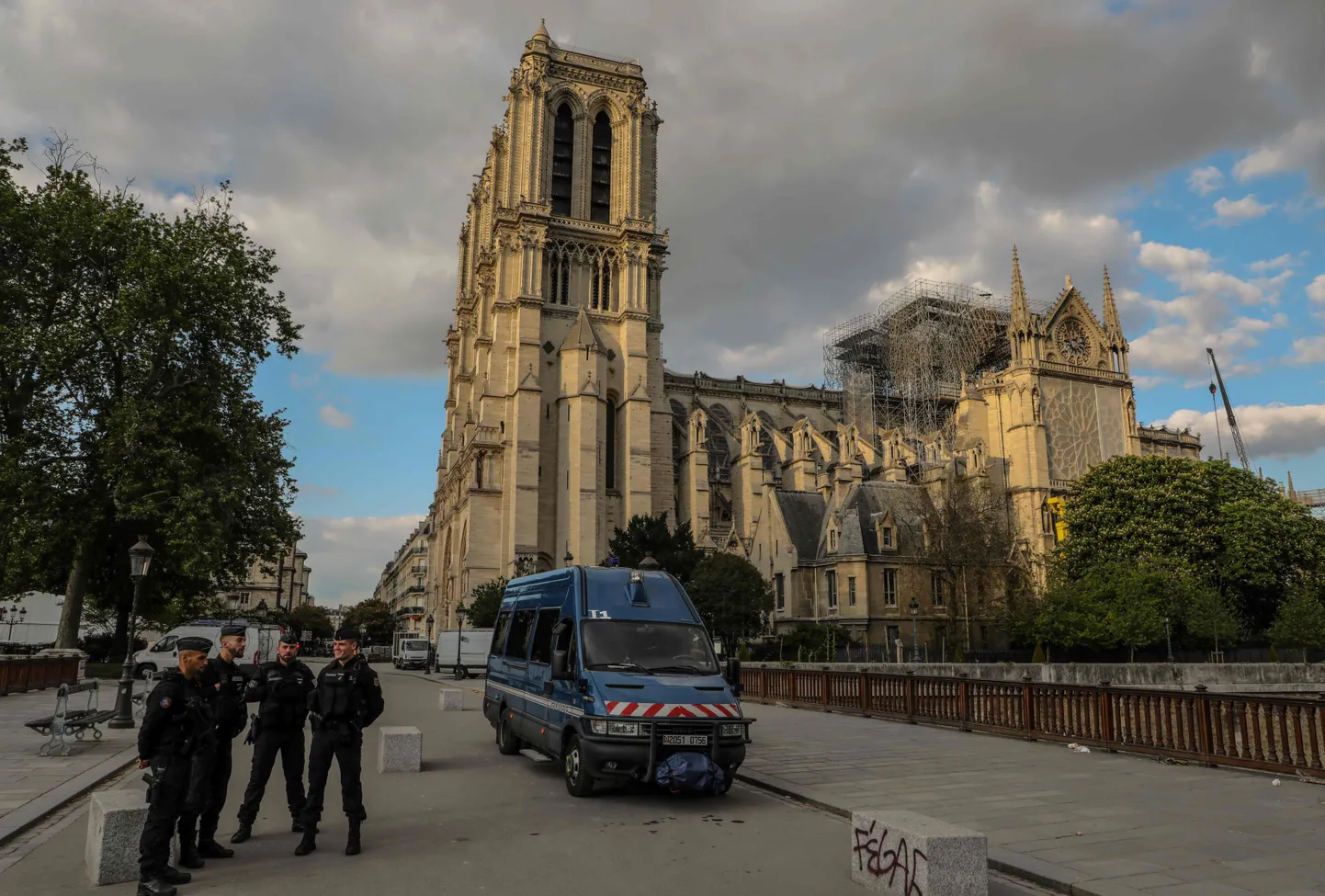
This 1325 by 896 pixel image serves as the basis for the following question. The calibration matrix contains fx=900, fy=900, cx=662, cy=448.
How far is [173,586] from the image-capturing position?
33781 mm

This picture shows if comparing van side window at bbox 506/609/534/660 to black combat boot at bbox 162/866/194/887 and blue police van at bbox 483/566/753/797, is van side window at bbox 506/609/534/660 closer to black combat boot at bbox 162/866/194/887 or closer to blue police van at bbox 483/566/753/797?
blue police van at bbox 483/566/753/797

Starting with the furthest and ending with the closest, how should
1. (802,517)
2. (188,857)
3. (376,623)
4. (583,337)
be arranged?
(376,623), (583,337), (802,517), (188,857)

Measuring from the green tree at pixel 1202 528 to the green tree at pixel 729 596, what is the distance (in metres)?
16.1

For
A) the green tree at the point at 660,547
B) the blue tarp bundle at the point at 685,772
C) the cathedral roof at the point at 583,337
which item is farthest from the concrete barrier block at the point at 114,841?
the cathedral roof at the point at 583,337

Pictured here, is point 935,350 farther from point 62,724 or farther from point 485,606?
point 62,724

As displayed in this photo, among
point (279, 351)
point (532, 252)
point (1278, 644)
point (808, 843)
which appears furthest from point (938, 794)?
point (532, 252)

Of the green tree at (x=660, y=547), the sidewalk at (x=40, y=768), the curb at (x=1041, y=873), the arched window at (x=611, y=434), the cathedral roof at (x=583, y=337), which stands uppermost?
the cathedral roof at (x=583, y=337)

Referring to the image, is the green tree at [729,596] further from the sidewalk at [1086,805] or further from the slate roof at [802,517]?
the sidewalk at [1086,805]

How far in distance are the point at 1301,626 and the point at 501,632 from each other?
38.6m

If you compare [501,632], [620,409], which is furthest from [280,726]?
[620,409]

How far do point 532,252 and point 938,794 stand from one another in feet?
168

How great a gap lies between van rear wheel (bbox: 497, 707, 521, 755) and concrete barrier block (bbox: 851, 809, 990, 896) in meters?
7.58

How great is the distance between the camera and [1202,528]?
44.2 metres

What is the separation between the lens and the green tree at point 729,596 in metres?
38.7
